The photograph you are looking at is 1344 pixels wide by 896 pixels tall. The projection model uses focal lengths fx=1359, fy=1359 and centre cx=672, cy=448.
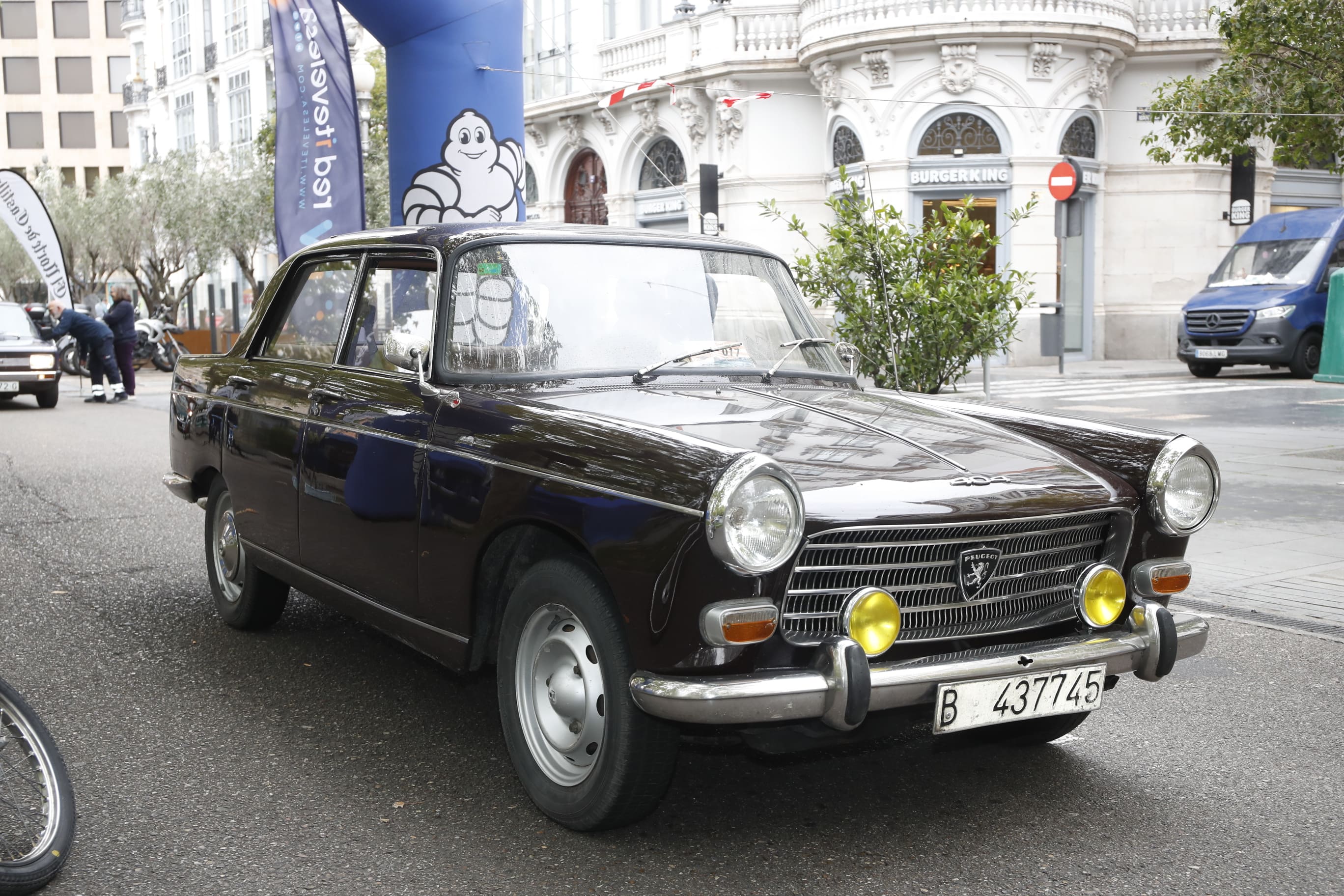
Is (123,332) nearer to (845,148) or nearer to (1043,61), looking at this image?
(845,148)

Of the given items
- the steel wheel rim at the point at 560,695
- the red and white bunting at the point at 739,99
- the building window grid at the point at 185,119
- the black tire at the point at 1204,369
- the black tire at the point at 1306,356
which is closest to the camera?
the steel wheel rim at the point at 560,695

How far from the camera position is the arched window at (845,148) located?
26.9 meters

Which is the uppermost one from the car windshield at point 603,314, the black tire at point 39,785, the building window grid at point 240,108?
the building window grid at point 240,108

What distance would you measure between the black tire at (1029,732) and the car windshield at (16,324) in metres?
19.3

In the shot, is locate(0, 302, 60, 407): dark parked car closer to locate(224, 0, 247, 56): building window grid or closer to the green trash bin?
the green trash bin

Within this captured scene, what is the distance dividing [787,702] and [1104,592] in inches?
45.0

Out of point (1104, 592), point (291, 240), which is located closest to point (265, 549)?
point (1104, 592)

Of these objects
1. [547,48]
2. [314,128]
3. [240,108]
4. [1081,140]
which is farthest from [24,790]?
[240,108]

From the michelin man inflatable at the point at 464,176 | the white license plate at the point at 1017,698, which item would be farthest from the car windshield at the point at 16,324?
the white license plate at the point at 1017,698

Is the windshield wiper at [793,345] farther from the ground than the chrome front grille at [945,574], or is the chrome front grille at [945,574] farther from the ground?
the windshield wiper at [793,345]

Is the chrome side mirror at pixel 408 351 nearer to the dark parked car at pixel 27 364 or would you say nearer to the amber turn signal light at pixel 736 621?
the amber turn signal light at pixel 736 621

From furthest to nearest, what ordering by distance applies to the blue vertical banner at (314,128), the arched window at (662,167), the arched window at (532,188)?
the arched window at (532,188) < the arched window at (662,167) < the blue vertical banner at (314,128)

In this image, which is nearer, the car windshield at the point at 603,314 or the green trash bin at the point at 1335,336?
the car windshield at the point at 603,314

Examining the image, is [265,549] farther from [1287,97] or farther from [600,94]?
[600,94]
